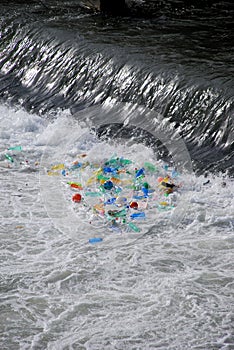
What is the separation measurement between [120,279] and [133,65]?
286 cm

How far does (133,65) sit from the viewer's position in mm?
6102

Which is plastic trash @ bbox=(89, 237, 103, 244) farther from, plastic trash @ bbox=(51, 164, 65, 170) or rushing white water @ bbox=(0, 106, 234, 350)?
plastic trash @ bbox=(51, 164, 65, 170)

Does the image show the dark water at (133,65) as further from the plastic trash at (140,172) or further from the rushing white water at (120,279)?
the rushing white water at (120,279)

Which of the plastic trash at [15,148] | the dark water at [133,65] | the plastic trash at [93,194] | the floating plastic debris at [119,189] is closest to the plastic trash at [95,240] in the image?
the floating plastic debris at [119,189]

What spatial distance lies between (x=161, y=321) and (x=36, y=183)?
1.96 metres

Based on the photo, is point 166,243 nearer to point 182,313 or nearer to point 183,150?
point 182,313

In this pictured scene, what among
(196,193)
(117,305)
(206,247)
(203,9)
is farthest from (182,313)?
(203,9)

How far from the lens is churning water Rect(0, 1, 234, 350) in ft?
11.1

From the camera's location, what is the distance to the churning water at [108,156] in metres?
3.38

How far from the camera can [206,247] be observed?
3.98m

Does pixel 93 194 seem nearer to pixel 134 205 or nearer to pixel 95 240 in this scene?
pixel 134 205

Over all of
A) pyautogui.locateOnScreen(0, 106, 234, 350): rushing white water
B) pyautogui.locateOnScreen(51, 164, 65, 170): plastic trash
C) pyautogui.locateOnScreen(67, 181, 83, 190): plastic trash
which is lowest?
pyautogui.locateOnScreen(0, 106, 234, 350): rushing white water

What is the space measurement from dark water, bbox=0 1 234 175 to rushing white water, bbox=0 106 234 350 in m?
0.70

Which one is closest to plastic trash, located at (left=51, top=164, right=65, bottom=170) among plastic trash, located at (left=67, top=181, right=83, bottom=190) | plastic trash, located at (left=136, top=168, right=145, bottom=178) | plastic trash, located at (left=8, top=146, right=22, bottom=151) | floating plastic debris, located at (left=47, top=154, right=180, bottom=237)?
floating plastic debris, located at (left=47, top=154, right=180, bottom=237)
